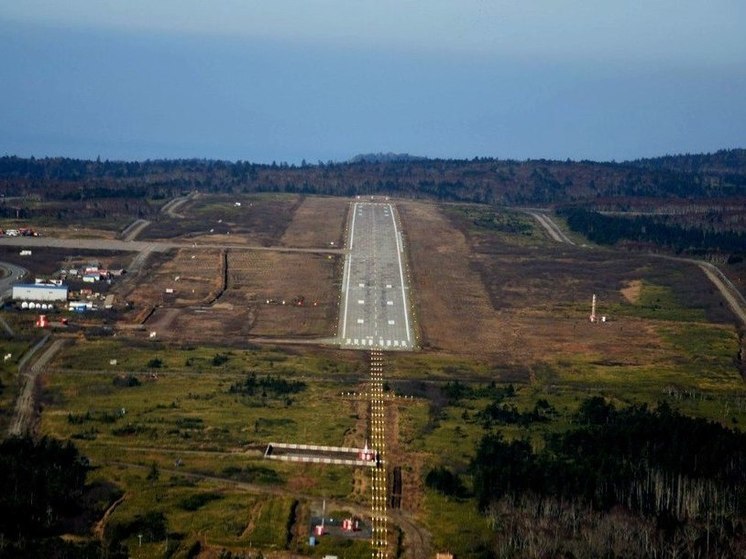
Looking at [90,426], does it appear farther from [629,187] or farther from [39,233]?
[629,187]

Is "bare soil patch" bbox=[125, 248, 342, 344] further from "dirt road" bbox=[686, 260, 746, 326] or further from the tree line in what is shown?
the tree line

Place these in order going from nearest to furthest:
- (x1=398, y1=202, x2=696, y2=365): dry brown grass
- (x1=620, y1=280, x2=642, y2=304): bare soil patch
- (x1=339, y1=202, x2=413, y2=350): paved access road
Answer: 1. (x1=398, y1=202, x2=696, y2=365): dry brown grass
2. (x1=339, y1=202, x2=413, y2=350): paved access road
3. (x1=620, y1=280, x2=642, y2=304): bare soil patch

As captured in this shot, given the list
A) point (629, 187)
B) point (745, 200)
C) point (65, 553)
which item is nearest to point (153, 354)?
point (65, 553)

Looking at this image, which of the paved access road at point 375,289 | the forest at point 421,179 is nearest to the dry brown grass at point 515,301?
the paved access road at point 375,289

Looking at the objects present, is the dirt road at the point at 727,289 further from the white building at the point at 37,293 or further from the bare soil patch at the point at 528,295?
the white building at the point at 37,293

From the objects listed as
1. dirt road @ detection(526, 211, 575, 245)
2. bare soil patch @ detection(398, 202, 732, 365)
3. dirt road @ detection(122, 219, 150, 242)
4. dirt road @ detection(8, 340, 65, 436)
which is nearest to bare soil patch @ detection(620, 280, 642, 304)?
bare soil patch @ detection(398, 202, 732, 365)

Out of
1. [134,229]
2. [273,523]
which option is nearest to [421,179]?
[134,229]

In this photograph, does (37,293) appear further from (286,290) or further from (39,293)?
(286,290)

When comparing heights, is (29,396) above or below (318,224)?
below
